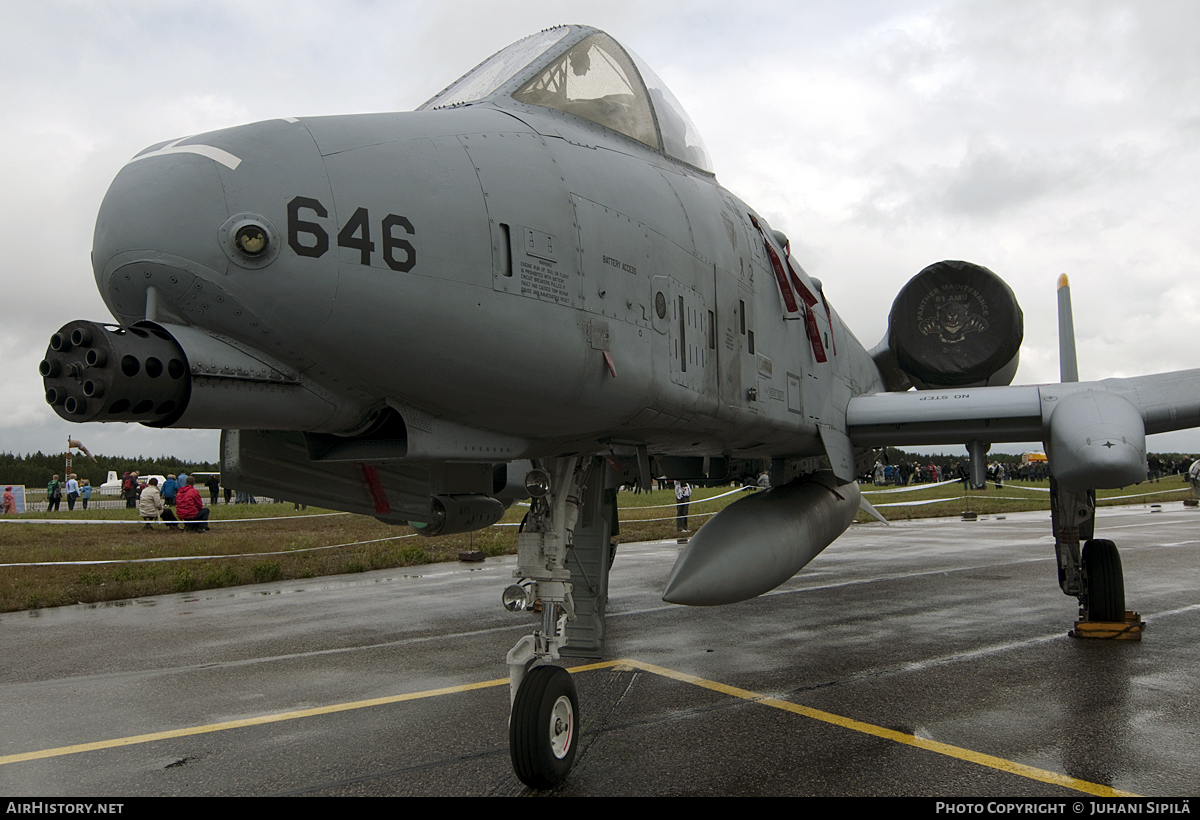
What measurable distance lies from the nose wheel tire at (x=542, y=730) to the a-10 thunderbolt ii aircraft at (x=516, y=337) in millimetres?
12

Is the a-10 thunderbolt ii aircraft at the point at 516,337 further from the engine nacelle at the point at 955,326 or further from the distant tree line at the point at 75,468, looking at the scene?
the distant tree line at the point at 75,468

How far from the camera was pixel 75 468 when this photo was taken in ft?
173

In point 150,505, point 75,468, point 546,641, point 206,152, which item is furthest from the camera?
point 75,468

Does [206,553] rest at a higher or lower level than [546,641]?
lower

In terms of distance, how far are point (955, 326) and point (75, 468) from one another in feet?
191

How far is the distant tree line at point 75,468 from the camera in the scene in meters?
53.0

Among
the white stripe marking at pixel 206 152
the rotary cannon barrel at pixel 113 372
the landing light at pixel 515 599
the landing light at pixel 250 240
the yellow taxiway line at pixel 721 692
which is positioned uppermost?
the white stripe marking at pixel 206 152

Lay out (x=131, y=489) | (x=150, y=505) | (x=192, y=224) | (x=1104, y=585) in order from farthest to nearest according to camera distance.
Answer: (x=131, y=489) → (x=150, y=505) → (x=1104, y=585) → (x=192, y=224)

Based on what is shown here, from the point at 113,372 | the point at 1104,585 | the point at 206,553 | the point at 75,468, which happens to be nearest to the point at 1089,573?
the point at 1104,585

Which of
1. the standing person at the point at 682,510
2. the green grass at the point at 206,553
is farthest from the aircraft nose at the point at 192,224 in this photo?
the standing person at the point at 682,510

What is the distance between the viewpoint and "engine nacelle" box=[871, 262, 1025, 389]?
770cm

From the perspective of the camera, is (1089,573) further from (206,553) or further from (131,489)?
(131,489)
